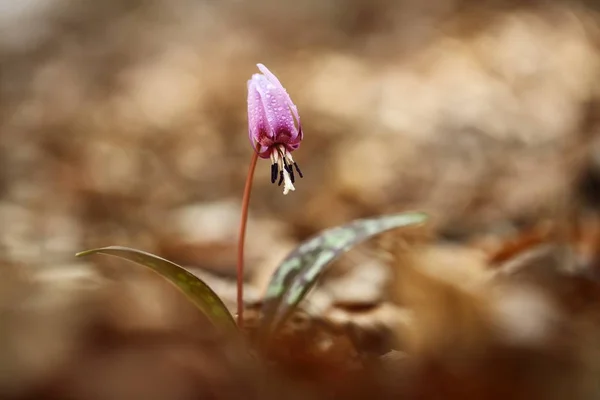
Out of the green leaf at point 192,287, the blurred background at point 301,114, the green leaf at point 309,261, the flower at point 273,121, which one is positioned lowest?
the green leaf at point 192,287

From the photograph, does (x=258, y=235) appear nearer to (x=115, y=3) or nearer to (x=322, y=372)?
(x=322, y=372)

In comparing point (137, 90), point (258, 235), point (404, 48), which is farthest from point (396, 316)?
point (404, 48)

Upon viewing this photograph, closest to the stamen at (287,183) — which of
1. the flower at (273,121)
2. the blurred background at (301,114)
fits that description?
the flower at (273,121)

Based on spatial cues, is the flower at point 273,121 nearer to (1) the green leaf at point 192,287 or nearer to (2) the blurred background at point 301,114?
(1) the green leaf at point 192,287

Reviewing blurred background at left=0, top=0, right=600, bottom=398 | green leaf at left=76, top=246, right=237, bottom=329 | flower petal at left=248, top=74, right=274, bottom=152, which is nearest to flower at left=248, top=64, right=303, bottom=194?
flower petal at left=248, top=74, right=274, bottom=152

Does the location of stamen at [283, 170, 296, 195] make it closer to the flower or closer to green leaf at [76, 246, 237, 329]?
the flower
